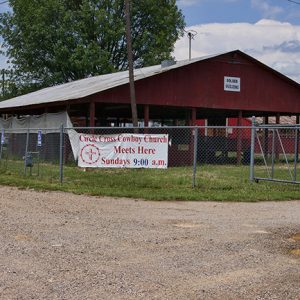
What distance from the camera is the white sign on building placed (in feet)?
85.7

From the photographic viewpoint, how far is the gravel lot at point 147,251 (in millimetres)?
5512

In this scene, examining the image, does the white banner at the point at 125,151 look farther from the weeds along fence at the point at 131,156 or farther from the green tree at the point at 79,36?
the green tree at the point at 79,36

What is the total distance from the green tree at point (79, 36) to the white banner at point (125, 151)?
1113 inches

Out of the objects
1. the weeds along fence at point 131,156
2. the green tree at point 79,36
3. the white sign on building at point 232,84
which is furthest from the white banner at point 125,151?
the green tree at point 79,36

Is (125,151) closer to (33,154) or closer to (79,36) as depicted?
(33,154)

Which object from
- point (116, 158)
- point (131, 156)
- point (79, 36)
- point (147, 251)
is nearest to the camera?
point (147, 251)

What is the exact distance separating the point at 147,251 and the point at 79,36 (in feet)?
130

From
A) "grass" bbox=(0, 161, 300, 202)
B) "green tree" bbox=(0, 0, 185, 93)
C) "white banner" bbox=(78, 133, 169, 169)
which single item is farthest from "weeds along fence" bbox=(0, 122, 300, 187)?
"green tree" bbox=(0, 0, 185, 93)

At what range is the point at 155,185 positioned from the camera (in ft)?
48.5

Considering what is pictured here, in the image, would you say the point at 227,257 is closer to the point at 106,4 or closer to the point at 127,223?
the point at 127,223

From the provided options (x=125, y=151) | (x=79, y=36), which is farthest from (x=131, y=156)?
(x=79, y=36)

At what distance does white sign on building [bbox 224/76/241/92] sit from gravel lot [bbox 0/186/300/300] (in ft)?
49.6

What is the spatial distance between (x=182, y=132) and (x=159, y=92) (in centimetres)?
710

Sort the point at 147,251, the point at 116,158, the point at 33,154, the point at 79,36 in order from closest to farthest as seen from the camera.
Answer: the point at 147,251 < the point at 116,158 < the point at 33,154 < the point at 79,36
